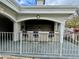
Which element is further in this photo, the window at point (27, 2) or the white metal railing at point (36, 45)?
the window at point (27, 2)

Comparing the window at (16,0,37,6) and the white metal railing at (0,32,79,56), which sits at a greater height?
the window at (16,0,37,6)

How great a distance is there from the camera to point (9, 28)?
19.9m

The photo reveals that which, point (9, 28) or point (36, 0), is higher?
point (36, 0)

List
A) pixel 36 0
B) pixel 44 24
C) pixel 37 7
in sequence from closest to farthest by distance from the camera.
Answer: pixel 37 7 → pixel 36 0 → pixel 44 24

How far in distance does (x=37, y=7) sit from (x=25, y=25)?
4587mm

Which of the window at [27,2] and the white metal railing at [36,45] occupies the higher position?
the window at [27,2]

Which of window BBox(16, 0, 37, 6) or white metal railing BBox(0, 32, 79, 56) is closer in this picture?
white metal railing BBox(0, 32, 79, 56)

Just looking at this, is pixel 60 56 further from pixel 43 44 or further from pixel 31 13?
pixel 31 13

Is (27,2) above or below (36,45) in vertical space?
above

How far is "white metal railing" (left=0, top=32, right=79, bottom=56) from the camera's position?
389 inches

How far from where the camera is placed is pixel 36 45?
12.0m

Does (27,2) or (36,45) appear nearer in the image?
(36,45)

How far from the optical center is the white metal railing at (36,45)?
9.88 m

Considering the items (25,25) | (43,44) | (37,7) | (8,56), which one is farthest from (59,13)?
(8,56)
